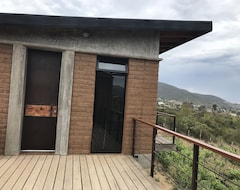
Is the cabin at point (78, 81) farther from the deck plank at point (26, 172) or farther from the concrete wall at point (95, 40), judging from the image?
the deck plank at point (26, 172)

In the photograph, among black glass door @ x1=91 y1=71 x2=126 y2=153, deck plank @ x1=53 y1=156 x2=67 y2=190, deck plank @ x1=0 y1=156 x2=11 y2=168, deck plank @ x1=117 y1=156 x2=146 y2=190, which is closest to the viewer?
deck plank @ x1=53 y1=156 x2=67 y2=190

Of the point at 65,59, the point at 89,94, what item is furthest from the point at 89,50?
the point at 89,94

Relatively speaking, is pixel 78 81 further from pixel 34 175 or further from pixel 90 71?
pixel 34 175

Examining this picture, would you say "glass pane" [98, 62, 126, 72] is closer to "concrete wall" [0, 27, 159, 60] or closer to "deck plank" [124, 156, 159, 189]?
"concrete wall" [0, 27, 159, 60]

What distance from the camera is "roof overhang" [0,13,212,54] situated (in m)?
4.07

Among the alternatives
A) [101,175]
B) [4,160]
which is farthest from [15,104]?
[101,175]

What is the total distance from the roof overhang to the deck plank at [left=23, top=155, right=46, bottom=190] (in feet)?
8.16

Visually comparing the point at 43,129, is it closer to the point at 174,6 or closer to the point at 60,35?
the point at 60,35

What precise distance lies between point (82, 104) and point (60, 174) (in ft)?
5.36

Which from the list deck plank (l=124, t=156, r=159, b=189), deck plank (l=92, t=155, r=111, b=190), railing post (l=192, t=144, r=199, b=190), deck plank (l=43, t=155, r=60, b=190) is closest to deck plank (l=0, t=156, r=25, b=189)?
deck plank (l=43, t=155, r=60, b=190)

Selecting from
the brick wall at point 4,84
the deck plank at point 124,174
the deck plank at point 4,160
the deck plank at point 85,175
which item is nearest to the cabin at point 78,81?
the brick wall at point 4,84

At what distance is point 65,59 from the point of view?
4742 millimetres

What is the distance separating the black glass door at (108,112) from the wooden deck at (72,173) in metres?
0.37

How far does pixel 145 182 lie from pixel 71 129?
200 centimetres
